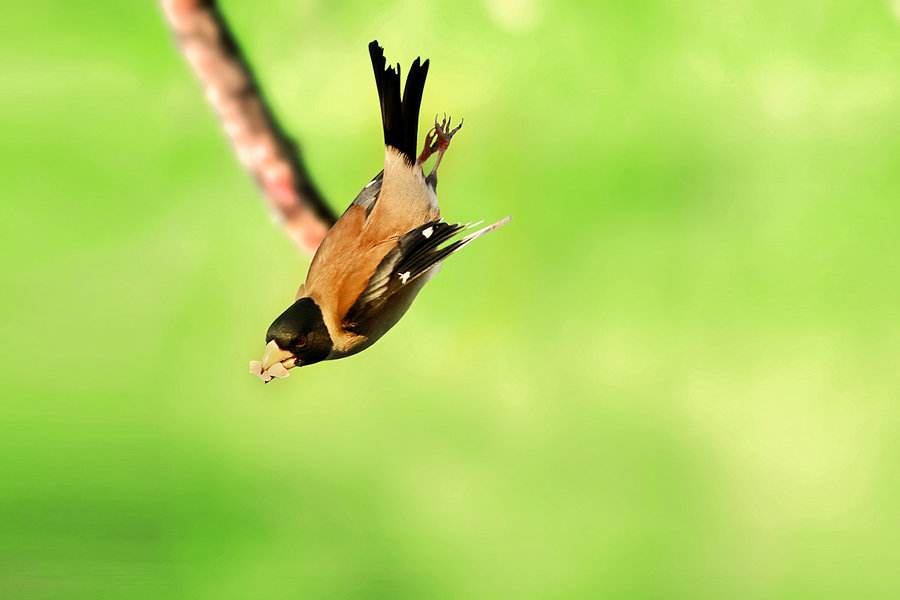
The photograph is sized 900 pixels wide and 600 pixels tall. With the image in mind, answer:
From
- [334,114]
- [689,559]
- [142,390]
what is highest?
[334,114]

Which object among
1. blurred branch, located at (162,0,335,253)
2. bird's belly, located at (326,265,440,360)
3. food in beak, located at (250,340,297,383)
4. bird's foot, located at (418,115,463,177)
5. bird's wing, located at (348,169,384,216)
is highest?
blurred branch, located at (162,0,335,253)

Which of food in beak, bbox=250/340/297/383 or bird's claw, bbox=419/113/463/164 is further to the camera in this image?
bird's claw, bbox=419/113/463/164

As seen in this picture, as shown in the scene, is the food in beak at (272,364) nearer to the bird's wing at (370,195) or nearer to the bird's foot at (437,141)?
the bird's wing at (370,195)

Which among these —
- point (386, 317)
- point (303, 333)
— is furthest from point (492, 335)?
point (303, 333)

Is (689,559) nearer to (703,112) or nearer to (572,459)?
(572,459)

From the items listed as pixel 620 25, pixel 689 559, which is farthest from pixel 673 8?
pixel 689 559

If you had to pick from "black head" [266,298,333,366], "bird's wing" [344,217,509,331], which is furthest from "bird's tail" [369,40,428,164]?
"black head" [266,298,333,366]

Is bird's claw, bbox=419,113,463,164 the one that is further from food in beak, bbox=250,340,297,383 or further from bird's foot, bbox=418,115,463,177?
food in beak, bbox=250,340,297,383

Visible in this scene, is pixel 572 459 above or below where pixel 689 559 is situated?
above
